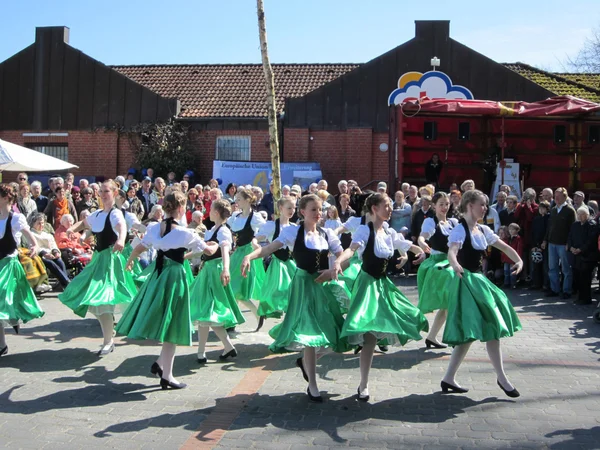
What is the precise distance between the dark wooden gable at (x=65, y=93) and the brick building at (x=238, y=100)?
0.12 feet

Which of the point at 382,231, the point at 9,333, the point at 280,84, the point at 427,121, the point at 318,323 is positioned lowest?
the point at 9,333

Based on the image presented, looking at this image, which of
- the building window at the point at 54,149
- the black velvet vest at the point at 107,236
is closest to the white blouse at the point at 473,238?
the black velvet vest at the point at 107,236

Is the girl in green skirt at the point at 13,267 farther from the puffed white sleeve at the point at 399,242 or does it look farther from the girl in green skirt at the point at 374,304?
the puffed white sleeve at the point at 399,242

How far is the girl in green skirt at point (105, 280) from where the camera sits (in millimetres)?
7617

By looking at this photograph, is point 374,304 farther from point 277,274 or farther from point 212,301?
point 277,274

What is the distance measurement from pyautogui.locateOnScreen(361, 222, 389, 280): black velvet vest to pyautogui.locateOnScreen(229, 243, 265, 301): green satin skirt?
8.87 ft

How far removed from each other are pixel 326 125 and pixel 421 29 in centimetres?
456

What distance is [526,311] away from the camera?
1079 cm

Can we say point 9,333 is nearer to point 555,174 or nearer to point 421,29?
point 555,174

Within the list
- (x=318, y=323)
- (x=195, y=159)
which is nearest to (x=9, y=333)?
(x=318, y=323)

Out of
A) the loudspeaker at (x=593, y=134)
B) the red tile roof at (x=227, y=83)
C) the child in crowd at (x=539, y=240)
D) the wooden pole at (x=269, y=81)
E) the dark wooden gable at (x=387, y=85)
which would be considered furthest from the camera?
the red tile roof at (x=227, y=83)

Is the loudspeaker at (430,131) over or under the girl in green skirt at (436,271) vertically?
over

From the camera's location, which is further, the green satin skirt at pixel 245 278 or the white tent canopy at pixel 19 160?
the white tent canopy at pixel 19 160

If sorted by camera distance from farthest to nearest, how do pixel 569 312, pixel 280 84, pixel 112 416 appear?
pixel 280 84
pixel 569 312
pixel 112 416
